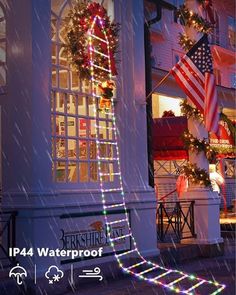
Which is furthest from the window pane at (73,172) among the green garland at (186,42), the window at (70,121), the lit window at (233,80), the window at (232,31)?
the window at (232,31)

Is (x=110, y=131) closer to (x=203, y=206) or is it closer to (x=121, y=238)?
(x=121, y=238)

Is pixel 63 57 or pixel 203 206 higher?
pixel 63 57

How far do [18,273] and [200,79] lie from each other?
17.1 feet

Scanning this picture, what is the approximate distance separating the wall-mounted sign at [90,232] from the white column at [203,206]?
261 centimetres

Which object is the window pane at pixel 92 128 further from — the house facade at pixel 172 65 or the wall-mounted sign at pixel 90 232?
the house facade at pixel 172 65

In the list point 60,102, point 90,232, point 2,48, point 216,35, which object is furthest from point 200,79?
point 216,35

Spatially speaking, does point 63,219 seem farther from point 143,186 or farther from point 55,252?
point 143,186

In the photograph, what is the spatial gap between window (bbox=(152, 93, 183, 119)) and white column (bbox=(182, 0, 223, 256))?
885 centimetres

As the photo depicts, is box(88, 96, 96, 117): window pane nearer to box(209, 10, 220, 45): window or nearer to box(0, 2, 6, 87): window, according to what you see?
box(0, 2, 6, 87): window

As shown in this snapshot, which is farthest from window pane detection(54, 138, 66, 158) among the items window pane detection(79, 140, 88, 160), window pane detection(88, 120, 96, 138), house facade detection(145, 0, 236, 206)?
house facade detection(145, 0, 236, 206)

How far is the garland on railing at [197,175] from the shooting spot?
13.0 meters

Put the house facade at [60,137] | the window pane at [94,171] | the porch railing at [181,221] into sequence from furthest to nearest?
the porch railing at [181,221]
the window pane at [94,171]
the house facade at [60,137]

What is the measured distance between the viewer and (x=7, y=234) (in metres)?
8.77

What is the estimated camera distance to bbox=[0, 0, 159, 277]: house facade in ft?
29.0
